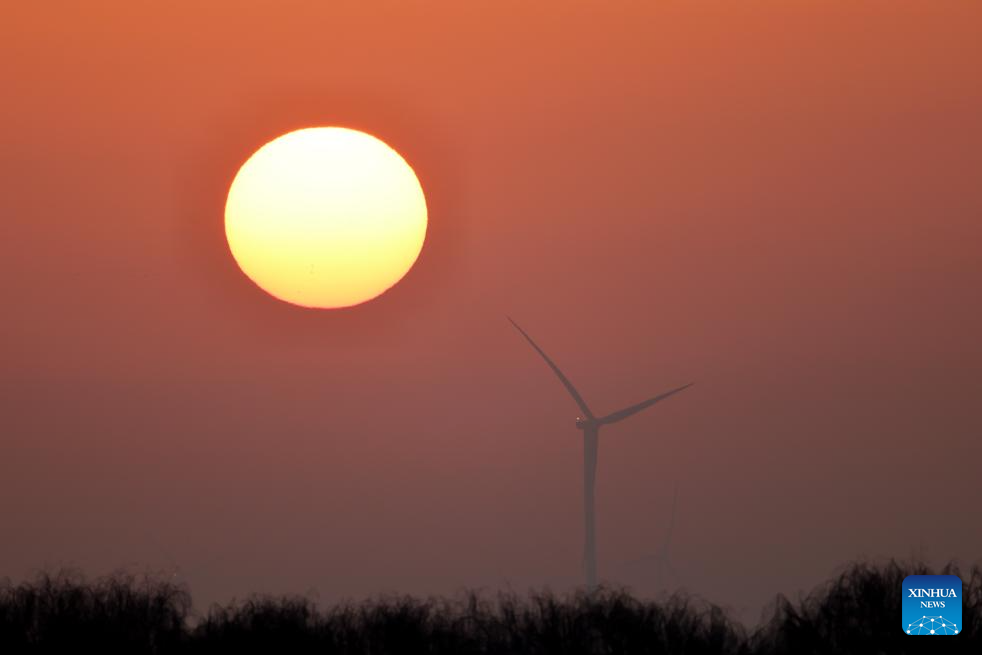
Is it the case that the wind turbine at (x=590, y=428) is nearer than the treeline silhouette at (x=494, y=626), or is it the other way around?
the treeline silhouette at (x=494, y=626)

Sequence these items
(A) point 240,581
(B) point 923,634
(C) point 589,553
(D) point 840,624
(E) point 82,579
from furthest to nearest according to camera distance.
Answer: (A) point 240,581, (C) point 589,553, (E) point 82,579, (D) point 840,624, (B) point 923,634

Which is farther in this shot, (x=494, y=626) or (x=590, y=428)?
(x=590, y=428)

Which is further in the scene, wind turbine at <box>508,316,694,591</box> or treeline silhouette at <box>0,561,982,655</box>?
wind turbine at <box>508,316,694,591</box>

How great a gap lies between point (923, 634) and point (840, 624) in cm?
391

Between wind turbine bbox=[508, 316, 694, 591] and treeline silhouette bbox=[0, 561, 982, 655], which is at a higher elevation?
wind turbine bbox=[508, 316, 694, 591]

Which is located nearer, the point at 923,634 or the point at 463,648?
the point at 923,634

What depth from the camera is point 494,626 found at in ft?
198

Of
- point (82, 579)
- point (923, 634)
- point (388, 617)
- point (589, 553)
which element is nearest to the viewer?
point (923, 634)

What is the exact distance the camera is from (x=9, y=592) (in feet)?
223

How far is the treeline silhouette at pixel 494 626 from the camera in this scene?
55500 millimetres

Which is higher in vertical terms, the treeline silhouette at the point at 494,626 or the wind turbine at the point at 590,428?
the wind turbine at the point at 590,428

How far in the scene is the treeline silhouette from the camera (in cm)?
5550

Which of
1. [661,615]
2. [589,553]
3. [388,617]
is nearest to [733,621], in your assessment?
[661,615]

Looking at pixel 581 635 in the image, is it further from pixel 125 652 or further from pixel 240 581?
pixel 240 581
